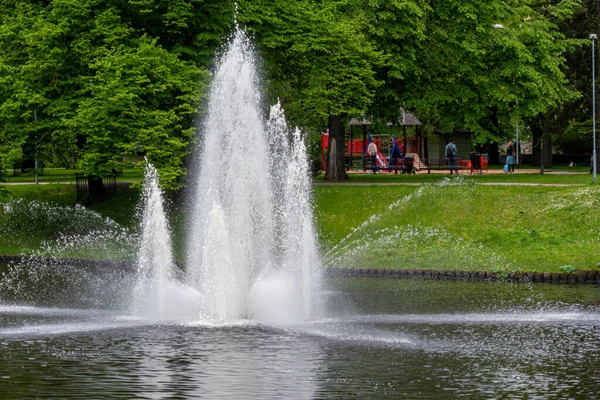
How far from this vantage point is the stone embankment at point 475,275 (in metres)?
31.3

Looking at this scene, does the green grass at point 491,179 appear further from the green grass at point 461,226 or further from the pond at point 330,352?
the pond at point 330,352

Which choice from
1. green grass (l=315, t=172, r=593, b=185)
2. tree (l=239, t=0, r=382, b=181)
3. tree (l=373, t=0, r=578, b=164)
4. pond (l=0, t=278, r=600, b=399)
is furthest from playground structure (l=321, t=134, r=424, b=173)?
pond (l=0, t=278, r=600, b=399)

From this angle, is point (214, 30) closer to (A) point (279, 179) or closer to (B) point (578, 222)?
(A) point (279, 179)

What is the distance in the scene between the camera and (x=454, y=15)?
50.7 meters

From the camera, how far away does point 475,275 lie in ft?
106

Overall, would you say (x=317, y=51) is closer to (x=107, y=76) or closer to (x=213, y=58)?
(x=213, y=58)

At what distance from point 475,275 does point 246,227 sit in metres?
9.03

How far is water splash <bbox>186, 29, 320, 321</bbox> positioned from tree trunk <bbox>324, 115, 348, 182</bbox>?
836 inches

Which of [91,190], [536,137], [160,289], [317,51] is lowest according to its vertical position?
[160,289]

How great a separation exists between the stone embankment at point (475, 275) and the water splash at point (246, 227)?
6.05m

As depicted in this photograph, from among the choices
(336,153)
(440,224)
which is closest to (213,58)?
(336,153)

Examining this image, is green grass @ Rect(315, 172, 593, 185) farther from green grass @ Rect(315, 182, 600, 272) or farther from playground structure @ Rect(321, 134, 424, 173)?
green grass @ Rect(315, 182, 600, 272)

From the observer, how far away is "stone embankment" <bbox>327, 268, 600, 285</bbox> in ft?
103

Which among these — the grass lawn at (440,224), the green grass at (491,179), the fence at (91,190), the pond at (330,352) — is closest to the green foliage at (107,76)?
the fence at (91,190)
